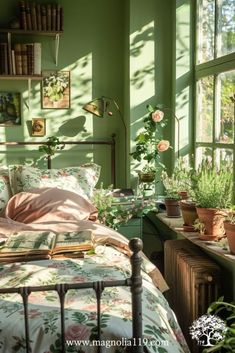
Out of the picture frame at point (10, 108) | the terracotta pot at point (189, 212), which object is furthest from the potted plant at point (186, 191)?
the picture frame at point (10, 108)

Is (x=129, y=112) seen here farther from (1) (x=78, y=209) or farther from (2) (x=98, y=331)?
(2) (x=98, y=331)

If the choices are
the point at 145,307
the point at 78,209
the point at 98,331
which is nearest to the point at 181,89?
the point at 78,209

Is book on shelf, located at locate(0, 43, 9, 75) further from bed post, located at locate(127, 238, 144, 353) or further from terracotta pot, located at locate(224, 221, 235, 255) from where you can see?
bed post, located at locate(127, 238, 144, 353)

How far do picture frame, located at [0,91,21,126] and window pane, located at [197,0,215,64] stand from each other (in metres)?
1.44

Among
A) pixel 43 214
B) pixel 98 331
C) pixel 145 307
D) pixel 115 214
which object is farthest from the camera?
pixel 115 214

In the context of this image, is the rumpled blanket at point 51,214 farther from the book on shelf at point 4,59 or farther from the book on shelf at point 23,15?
the book on shelf at point 23,15

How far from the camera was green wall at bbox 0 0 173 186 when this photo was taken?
335cm

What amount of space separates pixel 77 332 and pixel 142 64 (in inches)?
96.2

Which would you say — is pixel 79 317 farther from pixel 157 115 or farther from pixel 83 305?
pixel 157 115

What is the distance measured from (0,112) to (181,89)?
1.41 meters

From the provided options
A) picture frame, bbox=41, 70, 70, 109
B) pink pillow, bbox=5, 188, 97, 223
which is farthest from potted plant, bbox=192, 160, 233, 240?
picture frame, bbox=41, 70, 70, 109

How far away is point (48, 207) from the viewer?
8.55 ft

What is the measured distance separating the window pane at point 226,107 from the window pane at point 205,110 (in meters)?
0.14

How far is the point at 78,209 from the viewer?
2.68 m
